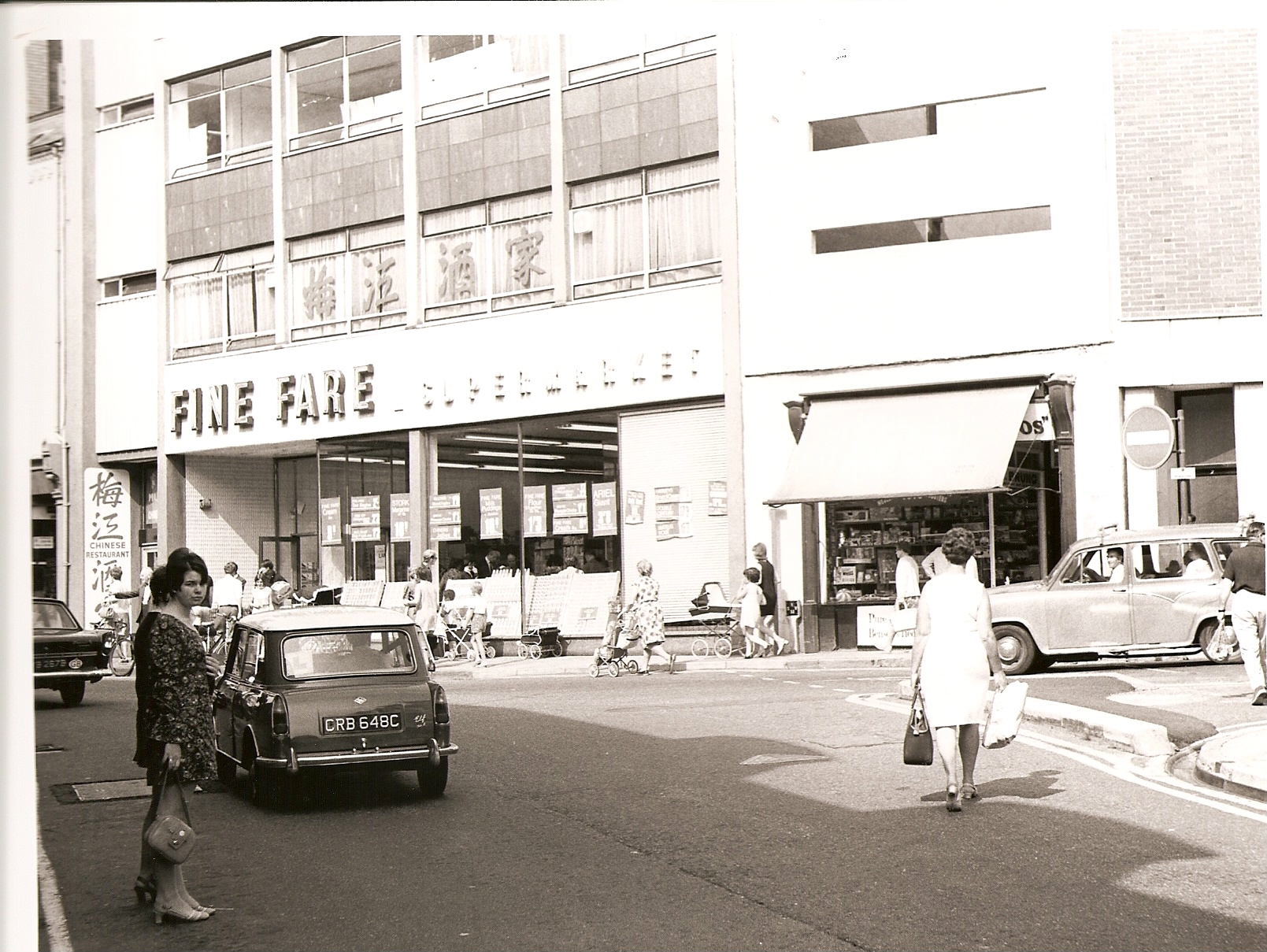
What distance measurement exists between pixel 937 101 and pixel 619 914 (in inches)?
750

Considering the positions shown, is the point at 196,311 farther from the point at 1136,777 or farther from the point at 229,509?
the point at 1136,777

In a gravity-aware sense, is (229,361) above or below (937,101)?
below

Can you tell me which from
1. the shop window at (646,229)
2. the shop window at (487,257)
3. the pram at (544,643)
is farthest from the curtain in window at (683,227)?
the pram at (544,643)

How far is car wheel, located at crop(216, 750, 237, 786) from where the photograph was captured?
1172 cm

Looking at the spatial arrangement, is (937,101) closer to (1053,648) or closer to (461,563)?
(1053,648)

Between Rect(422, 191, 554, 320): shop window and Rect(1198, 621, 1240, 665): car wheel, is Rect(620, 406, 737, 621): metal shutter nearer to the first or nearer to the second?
Rect(422, 191, 554, 320): shop window

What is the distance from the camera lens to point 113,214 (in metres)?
35.1

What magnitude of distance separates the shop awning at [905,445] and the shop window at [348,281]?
973 centimetres

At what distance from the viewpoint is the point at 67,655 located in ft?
62.3

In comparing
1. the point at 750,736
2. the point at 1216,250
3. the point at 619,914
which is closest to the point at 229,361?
the point at 1216,250

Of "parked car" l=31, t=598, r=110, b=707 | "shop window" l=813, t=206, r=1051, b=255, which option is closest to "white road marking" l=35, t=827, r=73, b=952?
"parked car" l=31, t=598, r=110, b=707

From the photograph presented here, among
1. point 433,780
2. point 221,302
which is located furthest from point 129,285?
point 433,780

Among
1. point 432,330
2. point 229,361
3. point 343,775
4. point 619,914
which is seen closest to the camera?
point 619,914

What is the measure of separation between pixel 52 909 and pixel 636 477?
19322mm
